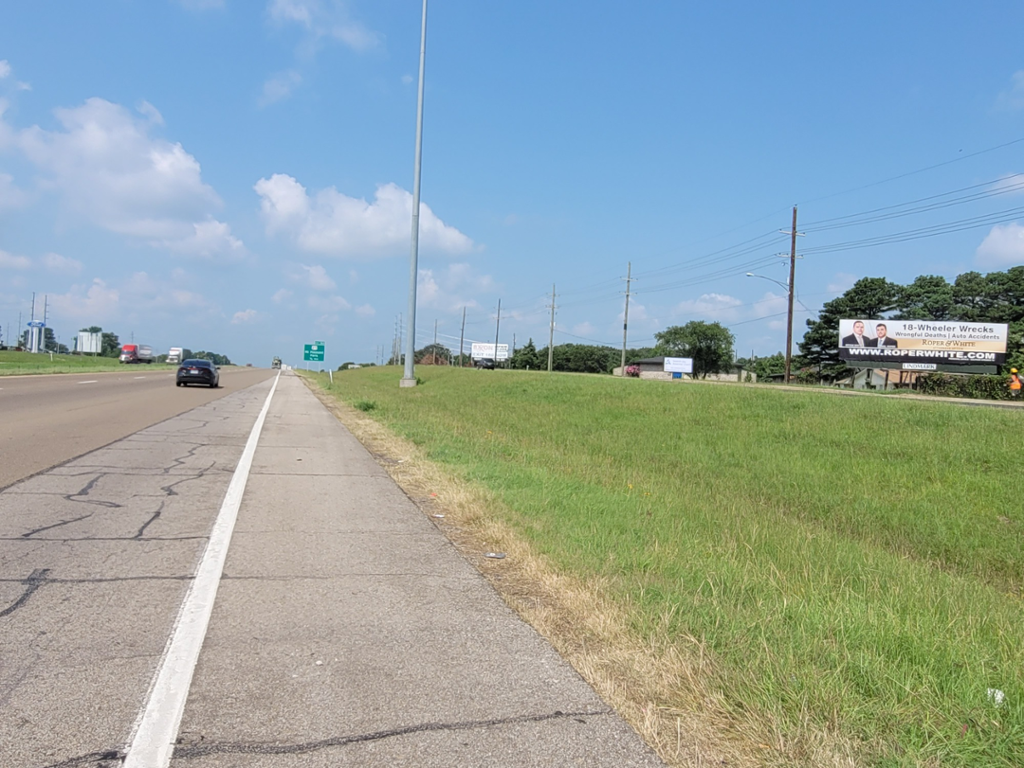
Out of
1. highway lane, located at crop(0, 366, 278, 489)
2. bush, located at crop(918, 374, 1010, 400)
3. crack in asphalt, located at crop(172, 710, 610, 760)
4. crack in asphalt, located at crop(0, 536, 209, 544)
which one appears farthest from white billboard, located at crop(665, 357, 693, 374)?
crack in asphalt, located at crop(172, 710, 610, 760)

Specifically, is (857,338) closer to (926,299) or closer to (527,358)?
(926,299)

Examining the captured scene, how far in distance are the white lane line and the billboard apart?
1897 inches

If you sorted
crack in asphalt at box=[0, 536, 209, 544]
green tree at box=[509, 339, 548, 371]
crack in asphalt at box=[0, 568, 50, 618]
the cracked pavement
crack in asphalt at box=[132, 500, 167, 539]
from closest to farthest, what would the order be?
the cracked pavement → crack in asphalt at box=[0, 568, 50, 618] → crack in asphalt at box=[0, 536, 209, 544] → crack in asphalt at box=[132, 500, 167, 539] → green tree at box=[509, 339, 548, 371]

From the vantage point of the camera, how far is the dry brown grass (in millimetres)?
3377

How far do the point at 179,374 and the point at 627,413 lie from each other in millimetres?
25785

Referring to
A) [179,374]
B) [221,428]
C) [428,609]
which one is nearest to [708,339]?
[179,374]

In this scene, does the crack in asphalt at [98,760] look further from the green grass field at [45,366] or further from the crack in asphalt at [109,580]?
the green grass field at [45,366]

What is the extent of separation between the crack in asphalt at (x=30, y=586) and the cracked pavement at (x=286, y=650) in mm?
23

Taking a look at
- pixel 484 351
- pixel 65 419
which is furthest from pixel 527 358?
pixel 65 419

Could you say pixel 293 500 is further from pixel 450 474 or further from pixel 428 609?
pixel 428 609

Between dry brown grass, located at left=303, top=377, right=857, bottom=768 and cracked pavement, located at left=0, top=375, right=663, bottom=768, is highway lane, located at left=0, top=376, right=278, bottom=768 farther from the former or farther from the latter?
dry brown grass, located at left=303, top=377, right=857, bottom=768

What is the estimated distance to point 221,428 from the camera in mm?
18359

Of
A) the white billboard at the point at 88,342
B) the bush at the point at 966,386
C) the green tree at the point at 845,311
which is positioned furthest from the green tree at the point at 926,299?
the white billboard at the point at 88,342

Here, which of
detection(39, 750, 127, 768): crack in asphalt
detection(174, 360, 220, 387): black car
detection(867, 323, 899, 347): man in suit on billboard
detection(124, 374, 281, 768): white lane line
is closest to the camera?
detection(39, 750, 127, 768): crack in asphalt
